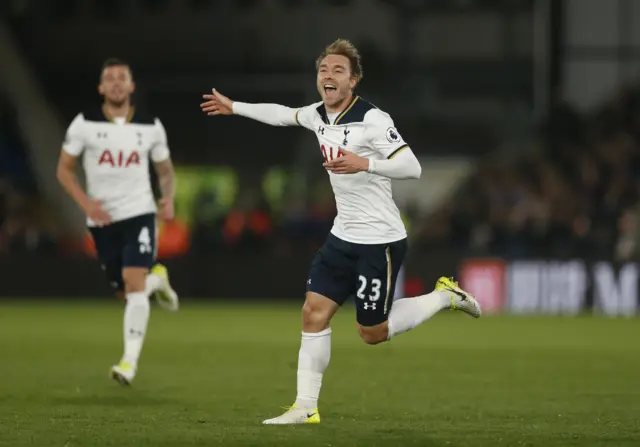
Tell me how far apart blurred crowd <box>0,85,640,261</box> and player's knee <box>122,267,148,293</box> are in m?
11.0

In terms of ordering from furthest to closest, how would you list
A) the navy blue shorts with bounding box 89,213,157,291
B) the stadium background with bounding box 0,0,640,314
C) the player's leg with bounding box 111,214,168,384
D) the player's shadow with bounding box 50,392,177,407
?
1. the stadium background with bounding box 0,0,640,314
2. the navy blue shorts with bounding box 89,213,157,291
3. the player's leg with bounding box 111,214,168,384
4. the player's shadow with bounding box 50,392,177,407

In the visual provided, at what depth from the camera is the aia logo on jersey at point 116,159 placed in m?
10.8

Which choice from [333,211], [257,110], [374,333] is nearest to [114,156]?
[257,110]

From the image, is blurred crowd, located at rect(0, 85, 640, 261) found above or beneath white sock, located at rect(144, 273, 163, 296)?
beneath

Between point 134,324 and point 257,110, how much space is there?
8.26 ft

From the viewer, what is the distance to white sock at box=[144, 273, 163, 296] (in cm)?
1155

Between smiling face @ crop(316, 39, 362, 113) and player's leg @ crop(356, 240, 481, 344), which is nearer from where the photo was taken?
smiling face @ crop(316, 39, 362, 113)

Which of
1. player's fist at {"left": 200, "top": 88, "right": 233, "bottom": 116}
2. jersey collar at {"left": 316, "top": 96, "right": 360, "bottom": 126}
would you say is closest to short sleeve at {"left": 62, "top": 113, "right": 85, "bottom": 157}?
player's fist at {"left": 200, "top": 88, "right": 233, "bottom": 116}

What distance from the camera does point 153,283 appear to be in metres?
11.7

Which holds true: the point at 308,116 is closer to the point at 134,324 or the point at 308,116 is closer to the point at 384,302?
the point at 384,302

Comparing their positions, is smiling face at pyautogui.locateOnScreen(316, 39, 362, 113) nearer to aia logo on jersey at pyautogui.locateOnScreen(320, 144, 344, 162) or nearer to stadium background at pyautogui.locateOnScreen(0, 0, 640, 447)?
aia logo on jersey at pyautogui.locateOnScreen(320, 144, 344, 162)

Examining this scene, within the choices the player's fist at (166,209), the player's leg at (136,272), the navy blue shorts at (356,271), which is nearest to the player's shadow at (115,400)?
the player's leg at (136,272)

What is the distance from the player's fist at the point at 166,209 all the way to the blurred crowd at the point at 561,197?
34.4 feet

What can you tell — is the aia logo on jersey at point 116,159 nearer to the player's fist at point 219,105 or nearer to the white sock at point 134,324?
the white sock at point 134,324
